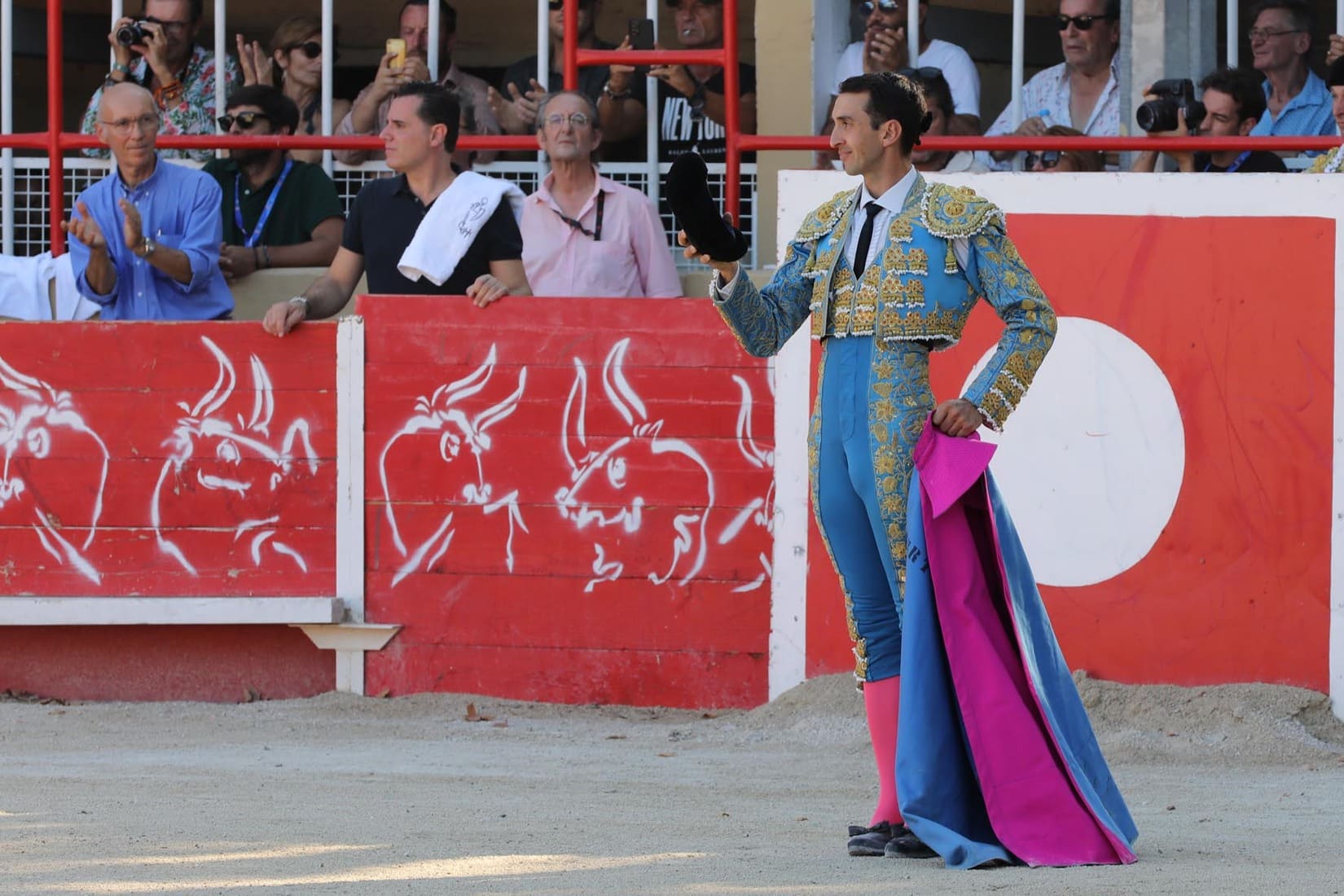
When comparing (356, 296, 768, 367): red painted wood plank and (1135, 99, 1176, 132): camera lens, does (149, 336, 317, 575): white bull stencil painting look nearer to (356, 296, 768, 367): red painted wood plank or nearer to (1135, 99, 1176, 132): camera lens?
(356, 296, 768, 367): red painted wood plank

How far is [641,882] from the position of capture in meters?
3.89

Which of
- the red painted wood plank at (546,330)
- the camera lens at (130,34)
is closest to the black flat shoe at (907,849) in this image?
the red painted wood plank at (546,330)

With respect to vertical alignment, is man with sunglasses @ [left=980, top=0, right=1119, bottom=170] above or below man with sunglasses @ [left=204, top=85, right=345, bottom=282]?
above

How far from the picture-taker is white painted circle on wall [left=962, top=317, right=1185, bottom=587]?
20.2ft

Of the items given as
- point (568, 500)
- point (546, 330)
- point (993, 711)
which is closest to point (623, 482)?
point (568, 500)

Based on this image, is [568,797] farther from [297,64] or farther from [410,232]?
[297,64]

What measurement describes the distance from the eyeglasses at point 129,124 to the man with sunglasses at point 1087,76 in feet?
9.61

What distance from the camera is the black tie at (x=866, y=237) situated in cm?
429

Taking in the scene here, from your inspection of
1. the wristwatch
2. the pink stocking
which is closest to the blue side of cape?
the pink stocking

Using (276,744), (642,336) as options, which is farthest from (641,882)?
(642,336)

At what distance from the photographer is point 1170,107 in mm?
6754

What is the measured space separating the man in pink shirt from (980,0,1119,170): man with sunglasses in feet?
4.88

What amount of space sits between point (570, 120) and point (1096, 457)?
77.3 inches

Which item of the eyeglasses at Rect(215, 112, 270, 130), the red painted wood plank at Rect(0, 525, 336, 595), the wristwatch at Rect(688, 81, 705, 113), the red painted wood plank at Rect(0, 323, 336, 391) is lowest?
the red painted wood plank at Rect(0, 525, 336, 595)
